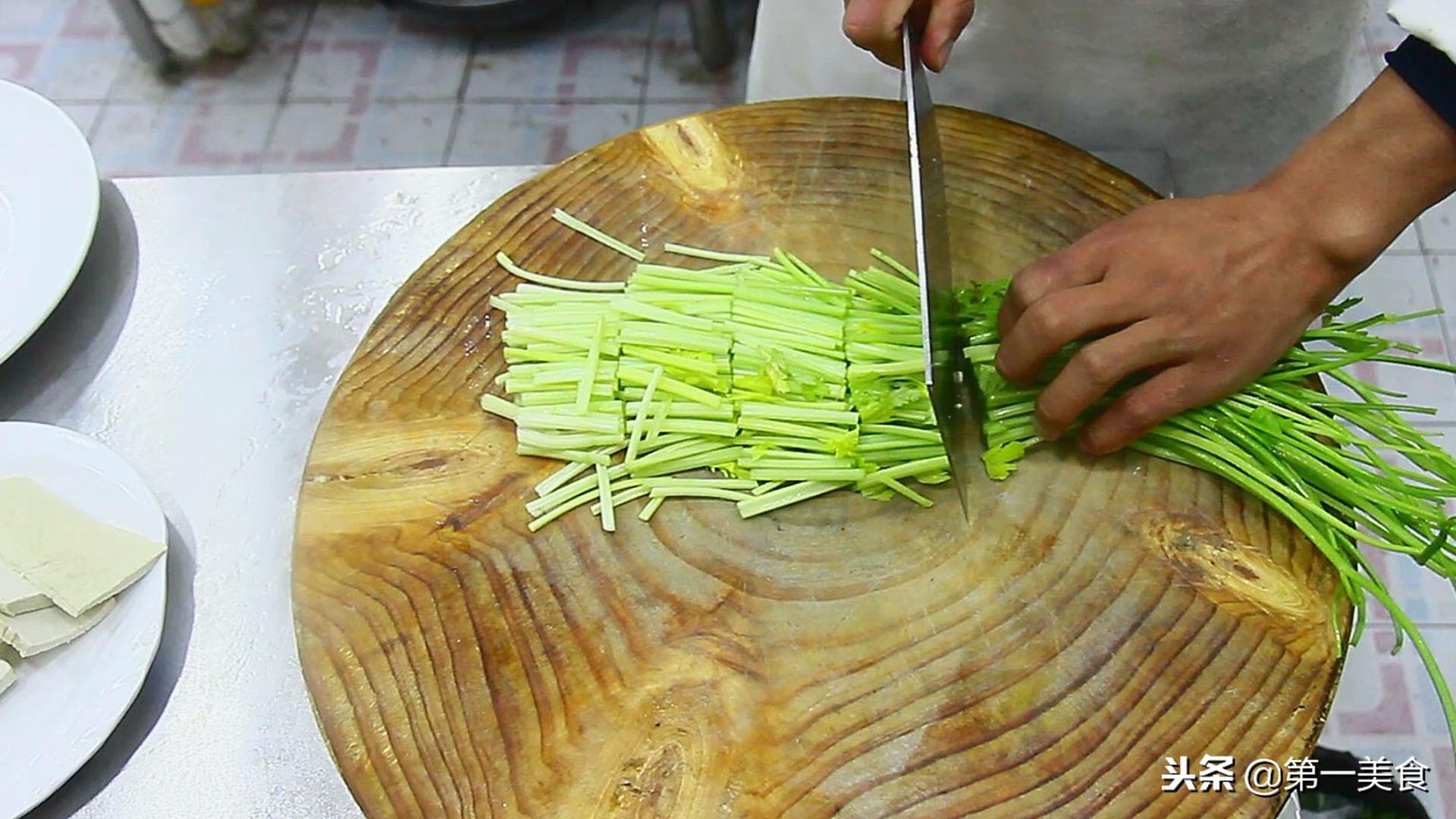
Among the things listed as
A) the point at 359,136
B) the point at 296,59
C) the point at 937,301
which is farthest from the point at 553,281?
the point at 296,59

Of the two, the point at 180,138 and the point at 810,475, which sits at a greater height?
the point at 180,138

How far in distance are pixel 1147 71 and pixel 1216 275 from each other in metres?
0.52

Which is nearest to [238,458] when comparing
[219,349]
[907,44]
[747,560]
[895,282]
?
[219,349]

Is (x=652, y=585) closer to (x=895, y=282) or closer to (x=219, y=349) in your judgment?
(x=895, y=282)

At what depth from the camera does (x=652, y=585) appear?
4.11 ft

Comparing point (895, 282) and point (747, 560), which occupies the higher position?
point (895, 282)

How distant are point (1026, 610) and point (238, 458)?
1.03 meters

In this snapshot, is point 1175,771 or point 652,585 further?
point 652,585

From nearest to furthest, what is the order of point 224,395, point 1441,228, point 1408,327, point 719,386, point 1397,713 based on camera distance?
point 719,386, point 224,395, point 1397,713, point 1408,327, point 1441,228

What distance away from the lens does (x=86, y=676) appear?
123 cm

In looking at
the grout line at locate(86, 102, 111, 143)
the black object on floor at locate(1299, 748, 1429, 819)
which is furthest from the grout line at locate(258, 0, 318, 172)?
the black object on floor at locate(1299, 748, 1429, 819)

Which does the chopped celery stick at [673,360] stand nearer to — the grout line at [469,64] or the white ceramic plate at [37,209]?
the white ceramic plate at [37,209]

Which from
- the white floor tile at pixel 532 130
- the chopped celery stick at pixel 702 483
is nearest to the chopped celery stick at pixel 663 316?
the chopped celery stick at pixel 702 483

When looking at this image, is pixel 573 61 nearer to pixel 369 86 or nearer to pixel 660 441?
pixel 369 86
